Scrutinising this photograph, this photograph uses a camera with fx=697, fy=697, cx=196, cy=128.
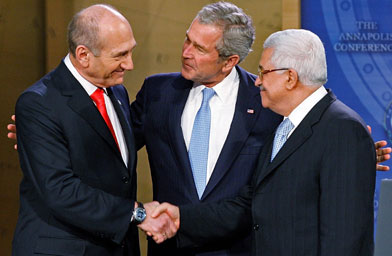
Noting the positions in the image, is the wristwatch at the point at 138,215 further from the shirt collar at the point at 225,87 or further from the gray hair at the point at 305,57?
the gray hair at the point at 305,57

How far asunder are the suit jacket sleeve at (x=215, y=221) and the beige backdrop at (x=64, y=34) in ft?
5.90

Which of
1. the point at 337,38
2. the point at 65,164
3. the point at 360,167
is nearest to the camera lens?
the point at 360,167

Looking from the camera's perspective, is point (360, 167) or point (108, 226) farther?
point (108, 226)

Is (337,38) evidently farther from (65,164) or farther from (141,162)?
(65,164)

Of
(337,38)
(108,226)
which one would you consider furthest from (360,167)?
(337,38)

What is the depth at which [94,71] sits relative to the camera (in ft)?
9.30

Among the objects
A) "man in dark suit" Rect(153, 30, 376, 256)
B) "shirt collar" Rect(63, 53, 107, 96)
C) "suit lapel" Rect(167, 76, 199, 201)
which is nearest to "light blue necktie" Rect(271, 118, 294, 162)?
"man in dark suit" Rect(153, 30, 376, 256)


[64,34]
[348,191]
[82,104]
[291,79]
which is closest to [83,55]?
[82,104]

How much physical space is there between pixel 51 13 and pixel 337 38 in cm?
187

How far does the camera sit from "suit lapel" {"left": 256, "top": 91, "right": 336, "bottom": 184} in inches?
95.4

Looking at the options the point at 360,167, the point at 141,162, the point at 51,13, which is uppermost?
the point at 51,13

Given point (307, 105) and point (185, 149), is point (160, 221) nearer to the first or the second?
point (185, 149)

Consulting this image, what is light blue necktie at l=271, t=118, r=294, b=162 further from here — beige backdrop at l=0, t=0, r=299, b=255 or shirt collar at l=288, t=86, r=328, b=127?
beige backdrop at l=0, t=0, r=299, b=255

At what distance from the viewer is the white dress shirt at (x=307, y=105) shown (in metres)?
2.49
